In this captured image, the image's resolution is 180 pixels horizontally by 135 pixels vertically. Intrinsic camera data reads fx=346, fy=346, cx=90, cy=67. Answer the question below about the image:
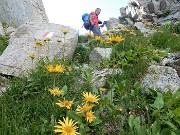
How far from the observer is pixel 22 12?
14109mm

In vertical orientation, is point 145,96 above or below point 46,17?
below

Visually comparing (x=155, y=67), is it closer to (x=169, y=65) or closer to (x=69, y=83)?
(x=169, y=65)

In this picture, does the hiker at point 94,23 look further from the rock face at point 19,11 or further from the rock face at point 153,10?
the rock face at point 153,10

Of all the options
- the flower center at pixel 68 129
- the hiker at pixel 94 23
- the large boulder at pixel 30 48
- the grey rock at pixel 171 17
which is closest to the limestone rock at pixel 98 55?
the large boulder at pixel 30 48

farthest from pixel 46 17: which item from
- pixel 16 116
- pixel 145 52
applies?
pixel 16 116

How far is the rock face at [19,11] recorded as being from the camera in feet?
43.8

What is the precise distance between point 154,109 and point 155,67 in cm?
186

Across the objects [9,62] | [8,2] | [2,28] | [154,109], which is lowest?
[154,109]

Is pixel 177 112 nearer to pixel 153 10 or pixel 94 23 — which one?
pixel 94 23

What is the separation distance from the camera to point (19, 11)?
1404cm

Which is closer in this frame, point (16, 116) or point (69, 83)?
point (16, 116)

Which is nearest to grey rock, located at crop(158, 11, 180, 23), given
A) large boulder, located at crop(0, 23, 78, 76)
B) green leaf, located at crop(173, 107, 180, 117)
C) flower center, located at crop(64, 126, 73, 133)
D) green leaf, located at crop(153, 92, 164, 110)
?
large boulder, located at crop(0, 23, 78, 76)

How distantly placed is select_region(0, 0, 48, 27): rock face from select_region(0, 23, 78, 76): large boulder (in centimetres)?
592

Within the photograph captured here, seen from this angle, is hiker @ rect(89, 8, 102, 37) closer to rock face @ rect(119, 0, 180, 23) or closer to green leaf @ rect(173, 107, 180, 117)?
green leaf @ rect(173, 107, 180, 117)
